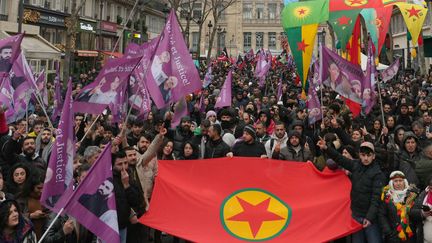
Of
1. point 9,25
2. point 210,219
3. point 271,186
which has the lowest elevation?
point 210,219

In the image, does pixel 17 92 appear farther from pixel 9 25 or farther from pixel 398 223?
pixel 9 25

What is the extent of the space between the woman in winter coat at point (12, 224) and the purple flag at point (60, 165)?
0.25 m

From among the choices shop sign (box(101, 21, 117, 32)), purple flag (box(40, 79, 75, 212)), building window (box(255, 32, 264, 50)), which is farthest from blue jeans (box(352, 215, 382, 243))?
building window (box(255, 32, 264, 50))

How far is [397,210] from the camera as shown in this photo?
504 centimetres

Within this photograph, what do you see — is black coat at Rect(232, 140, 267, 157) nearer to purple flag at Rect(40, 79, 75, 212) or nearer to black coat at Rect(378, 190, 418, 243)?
black coat at Rect(378, 190, 418, 243)

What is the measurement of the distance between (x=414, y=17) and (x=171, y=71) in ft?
44.0

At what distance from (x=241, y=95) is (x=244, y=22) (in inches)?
2906

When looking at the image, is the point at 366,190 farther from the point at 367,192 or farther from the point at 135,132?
the point at 135,132

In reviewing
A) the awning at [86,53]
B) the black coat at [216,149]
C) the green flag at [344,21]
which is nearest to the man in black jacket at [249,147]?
the black coat at [216,149]

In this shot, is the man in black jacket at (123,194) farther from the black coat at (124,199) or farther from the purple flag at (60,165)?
the purple flag at (60,165)

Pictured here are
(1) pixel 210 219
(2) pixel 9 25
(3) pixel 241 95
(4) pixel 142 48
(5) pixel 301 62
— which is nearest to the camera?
(1) pixel 210 219

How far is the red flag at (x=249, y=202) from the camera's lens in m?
5.39

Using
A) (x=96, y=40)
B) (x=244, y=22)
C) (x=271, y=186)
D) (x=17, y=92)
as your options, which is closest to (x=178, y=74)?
(x=271, y=186)

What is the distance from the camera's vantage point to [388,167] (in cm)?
570
